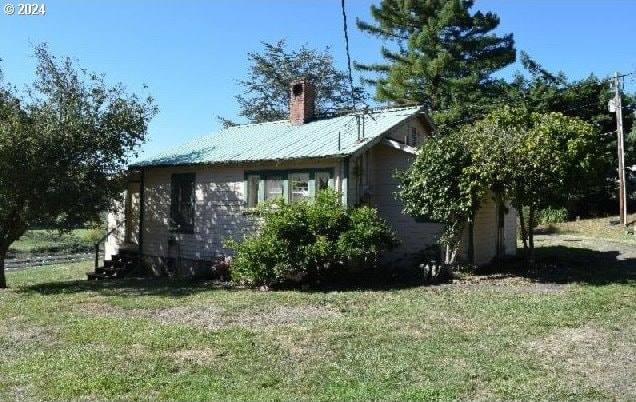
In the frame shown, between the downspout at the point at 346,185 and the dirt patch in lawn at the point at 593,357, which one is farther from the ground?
the downspout at the point at 346,185

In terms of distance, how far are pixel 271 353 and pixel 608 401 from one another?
403 centimetres

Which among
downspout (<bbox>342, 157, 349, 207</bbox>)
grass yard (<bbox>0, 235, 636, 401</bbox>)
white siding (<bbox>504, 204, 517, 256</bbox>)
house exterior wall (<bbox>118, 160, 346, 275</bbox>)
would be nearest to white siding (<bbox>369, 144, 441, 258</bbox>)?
downspout (<bbox>342, 157, 349, 207</bbox>)

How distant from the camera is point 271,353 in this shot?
24.9ft

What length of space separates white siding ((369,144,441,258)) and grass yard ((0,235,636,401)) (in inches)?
82.0

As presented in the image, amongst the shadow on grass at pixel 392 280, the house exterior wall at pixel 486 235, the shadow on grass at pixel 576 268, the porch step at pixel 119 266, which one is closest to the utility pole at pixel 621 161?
the shadow on grass at pixel 576 268

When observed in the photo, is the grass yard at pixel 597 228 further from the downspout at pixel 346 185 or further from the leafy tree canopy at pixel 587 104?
the downspout at pixel 346 185

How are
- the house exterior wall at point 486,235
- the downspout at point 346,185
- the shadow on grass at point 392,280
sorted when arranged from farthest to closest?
the house exterior wall at point 486,235 < the downspout at point 346,185 < the shadow on grass at point 392,280

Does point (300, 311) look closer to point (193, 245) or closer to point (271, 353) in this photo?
A: point (271, 353)

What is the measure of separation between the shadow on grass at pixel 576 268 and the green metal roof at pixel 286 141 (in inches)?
196

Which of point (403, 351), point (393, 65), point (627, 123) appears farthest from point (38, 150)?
point (627, 123)

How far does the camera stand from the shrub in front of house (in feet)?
43.4

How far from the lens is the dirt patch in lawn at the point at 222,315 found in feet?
32.0

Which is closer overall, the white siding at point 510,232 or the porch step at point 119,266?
the white siding at point 510,232

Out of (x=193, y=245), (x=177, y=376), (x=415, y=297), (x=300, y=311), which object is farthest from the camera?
(x=193, y=245)
